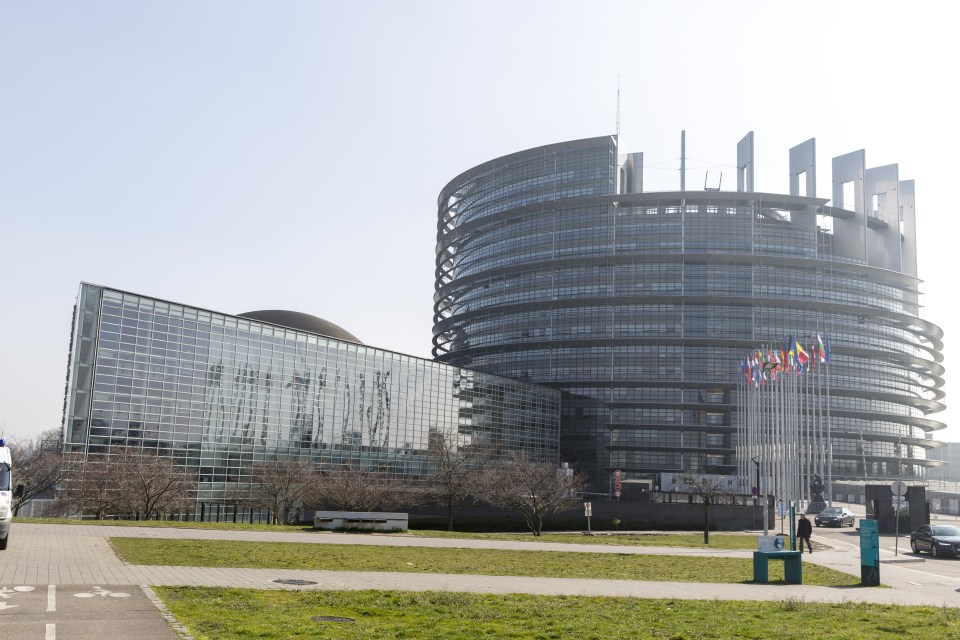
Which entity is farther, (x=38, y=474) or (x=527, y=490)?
(x=38, y=474)

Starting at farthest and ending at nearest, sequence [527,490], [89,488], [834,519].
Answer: [834,519], [527,490], [89,488]

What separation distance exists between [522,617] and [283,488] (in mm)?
51054

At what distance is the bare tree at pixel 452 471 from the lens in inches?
2623

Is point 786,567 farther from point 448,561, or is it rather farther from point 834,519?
point 834,519

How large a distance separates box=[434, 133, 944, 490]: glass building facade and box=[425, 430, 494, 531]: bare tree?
1478 inches

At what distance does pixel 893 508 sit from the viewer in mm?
58312

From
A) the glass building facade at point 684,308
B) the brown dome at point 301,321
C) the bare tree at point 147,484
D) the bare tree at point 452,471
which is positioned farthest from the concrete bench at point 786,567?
the glass building facade at point 684,308

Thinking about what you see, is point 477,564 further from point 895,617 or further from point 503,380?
point 503,380

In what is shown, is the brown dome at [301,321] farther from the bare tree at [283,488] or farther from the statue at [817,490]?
the statue at [817,490]

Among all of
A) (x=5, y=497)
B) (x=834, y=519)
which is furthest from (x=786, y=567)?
(x=834, y=519)

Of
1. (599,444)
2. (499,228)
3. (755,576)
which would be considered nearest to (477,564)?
(755,576)

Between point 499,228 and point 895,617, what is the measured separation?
130430mm

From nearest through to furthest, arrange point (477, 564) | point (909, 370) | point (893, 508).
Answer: point (477, 564) < point (893, 508) < point (909, 370)

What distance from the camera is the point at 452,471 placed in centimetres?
6669
